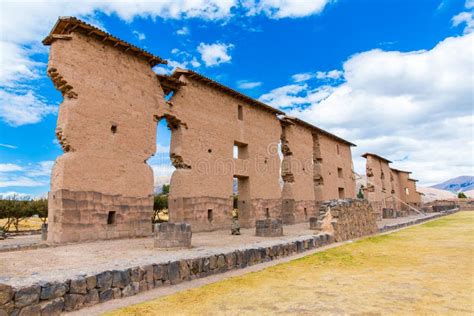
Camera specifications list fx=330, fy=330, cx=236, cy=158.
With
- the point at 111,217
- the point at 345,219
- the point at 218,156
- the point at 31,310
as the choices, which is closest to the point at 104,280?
the point at 31,310

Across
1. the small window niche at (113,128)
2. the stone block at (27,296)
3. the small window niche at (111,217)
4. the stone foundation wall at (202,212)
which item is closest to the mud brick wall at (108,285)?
the stone block at (27,296)

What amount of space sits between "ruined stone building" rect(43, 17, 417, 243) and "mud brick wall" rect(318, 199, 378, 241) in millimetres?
6416

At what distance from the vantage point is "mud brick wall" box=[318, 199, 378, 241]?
14.5 m

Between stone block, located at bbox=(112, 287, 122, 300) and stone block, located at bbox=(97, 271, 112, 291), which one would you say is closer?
stone block, located at bbox=(97, 271, 112, 291)

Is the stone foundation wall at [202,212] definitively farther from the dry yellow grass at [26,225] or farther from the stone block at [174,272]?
the dry yellow grass at [26,225]

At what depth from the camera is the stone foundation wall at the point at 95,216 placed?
474 inches

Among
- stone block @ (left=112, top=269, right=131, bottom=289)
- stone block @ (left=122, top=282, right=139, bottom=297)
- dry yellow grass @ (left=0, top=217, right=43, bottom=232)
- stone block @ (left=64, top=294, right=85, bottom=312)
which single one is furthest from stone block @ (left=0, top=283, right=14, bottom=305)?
dry yellow grass @ (left=0, top=217, right=43, bottom=232)

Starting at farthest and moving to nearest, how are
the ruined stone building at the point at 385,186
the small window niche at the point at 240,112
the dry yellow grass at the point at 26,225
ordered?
the ruined stone building at the point at 385,186
the dry yellow grass at the point at 26,225
the small window niche at the point at 240,112

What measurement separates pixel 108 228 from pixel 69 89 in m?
5.73

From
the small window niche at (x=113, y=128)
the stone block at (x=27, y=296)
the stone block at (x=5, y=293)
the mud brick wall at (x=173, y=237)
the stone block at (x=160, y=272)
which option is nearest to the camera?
the stone block at (x=5, y=293)

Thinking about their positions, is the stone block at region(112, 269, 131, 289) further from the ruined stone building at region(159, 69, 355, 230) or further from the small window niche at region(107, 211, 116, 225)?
the ruined stone building at region(159, 69, 355, 230)

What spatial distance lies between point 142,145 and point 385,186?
122 ft

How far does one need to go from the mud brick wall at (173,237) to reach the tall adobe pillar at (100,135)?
3.72 meters

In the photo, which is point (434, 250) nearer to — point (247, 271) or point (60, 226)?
point (247, 271)
